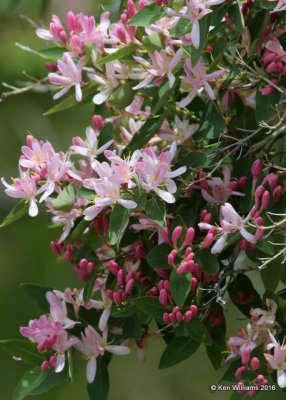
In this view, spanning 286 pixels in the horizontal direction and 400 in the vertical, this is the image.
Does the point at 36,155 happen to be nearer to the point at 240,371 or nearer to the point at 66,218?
the point at 66,218

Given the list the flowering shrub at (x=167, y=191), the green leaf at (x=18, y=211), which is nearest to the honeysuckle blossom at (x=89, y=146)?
the flowering shrub at (x=167, y=191)

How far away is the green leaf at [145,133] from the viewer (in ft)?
4.66

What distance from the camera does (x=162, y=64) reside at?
4.55ft

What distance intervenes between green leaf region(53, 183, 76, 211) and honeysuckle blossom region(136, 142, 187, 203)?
0.12 m

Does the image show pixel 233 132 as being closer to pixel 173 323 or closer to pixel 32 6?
pixel 173 323

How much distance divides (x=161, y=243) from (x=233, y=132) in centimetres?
23

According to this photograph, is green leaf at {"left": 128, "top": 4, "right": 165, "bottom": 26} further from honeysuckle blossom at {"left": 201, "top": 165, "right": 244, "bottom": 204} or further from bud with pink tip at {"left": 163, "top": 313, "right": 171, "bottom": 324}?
bud with pink tip at {"left": 163, "top": 313, "right": 171, "bottom": 324}

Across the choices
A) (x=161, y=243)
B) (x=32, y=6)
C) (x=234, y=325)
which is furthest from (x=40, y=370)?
(x=234, y=325)

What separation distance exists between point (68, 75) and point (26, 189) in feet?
0.61

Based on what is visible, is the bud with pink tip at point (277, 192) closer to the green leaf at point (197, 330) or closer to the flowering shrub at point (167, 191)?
the flowering shrub at point (167, 191)

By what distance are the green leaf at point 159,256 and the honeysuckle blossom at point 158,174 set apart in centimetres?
7

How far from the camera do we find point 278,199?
134cm

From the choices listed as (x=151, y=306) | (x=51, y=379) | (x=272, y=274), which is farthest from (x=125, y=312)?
(x=272, y=274)

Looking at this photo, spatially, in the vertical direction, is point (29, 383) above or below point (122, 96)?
below
